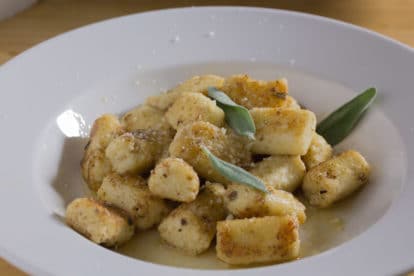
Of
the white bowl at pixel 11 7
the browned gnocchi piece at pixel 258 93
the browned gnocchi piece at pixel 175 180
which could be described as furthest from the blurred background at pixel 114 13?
the browned gnocchi piece at pixel 175 180

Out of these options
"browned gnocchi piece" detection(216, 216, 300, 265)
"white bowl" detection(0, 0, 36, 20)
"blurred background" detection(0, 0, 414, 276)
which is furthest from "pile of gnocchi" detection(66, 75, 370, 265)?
"white bowl" detection(0, 0, 36, 20)

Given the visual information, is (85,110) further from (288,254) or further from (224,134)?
(288,254)

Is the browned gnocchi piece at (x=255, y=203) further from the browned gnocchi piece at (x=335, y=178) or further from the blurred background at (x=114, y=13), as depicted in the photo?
the blurred background at (x=114, y=13)

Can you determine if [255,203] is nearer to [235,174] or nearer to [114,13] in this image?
[235,174]

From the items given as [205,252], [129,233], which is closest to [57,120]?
[129,233]

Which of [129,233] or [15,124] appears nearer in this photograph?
[129,233]

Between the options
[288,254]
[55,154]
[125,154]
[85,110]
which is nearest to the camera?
[288,254]
